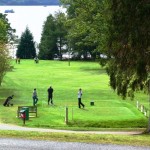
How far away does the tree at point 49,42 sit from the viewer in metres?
104

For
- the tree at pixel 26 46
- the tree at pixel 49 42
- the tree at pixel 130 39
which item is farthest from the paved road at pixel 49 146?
the tree at pixel 26 46

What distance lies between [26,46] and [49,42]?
6.25 m

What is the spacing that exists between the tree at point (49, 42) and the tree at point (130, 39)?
7974 cm

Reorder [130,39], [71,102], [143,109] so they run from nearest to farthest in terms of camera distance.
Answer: [130,39] < [143,109] < [71,102]

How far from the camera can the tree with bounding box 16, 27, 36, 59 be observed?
106 m

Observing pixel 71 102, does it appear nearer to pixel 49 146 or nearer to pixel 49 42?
pixel 49 146

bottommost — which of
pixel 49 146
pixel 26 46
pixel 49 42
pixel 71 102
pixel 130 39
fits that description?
pixel 71 102

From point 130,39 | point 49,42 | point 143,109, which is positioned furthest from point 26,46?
point 130,39

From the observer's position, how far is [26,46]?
106 meters

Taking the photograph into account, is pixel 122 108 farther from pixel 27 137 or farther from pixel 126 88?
pixel 27 137

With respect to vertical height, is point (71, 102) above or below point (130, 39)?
below

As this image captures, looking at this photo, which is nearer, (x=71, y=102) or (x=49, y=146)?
(x=49, y=146)

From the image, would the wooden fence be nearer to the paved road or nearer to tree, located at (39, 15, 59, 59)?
the paved road

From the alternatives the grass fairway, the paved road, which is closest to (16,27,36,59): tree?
the grass fairway
